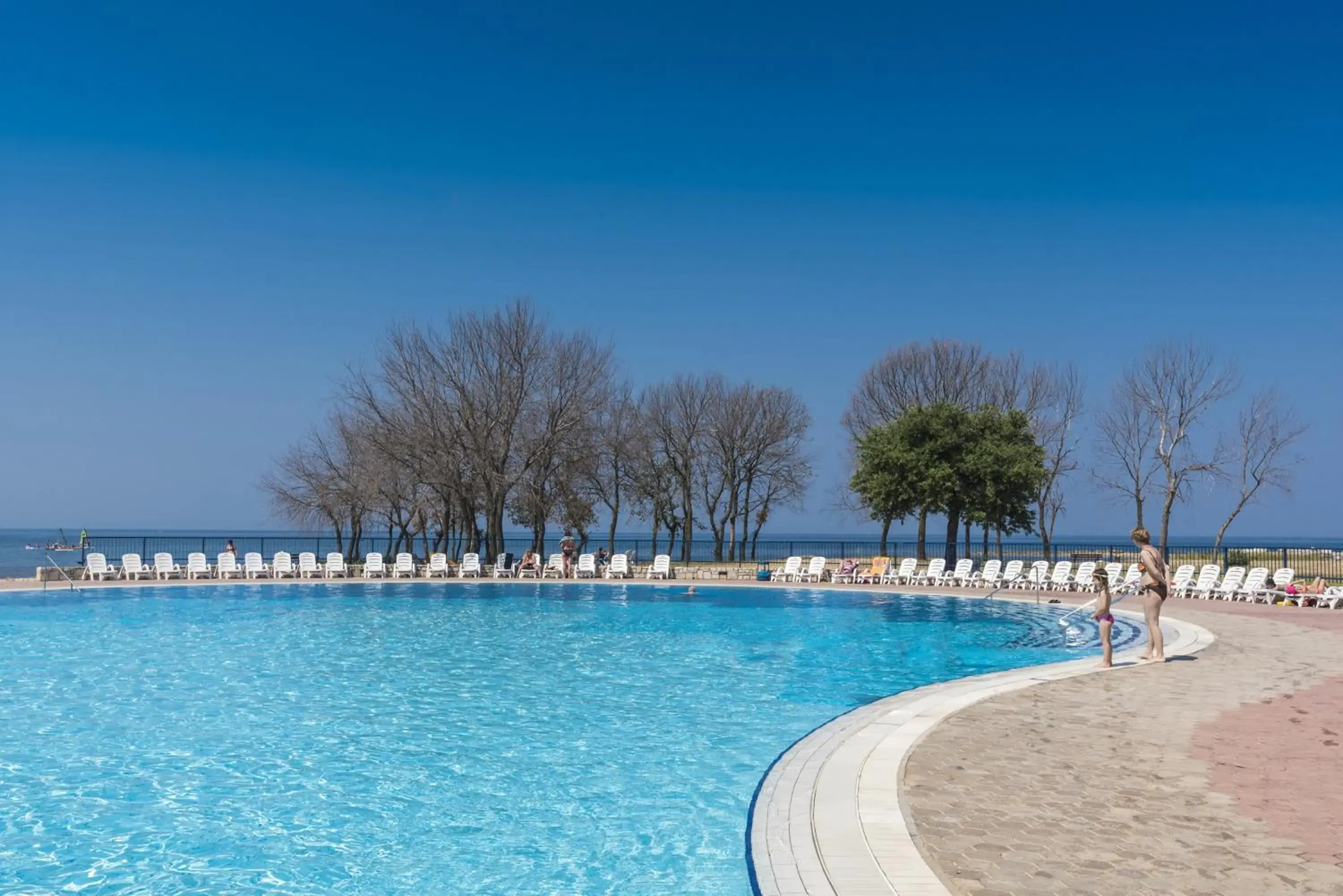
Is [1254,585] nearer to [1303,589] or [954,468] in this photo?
[1303,589]

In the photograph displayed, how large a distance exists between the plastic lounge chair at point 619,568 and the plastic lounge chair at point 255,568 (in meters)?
11.5

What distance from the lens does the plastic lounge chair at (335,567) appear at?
32219mm

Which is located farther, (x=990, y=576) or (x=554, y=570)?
(x=554, y=570)

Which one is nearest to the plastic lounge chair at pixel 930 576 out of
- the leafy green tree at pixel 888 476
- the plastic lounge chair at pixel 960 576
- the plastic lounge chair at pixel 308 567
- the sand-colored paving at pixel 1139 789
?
the plastic lounge chair at pixel 960 576

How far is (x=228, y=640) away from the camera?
16938mm

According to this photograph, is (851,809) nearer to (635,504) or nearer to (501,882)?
(501,882)

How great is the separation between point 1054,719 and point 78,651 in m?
15.0

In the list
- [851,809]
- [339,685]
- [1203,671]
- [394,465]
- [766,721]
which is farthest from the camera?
[394,465]

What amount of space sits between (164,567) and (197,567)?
1.00 metres

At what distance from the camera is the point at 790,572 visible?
108ft

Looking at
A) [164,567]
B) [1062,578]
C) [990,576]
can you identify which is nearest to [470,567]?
[164,567]

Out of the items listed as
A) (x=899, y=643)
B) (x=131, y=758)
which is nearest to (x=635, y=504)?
(x=899, y=643)

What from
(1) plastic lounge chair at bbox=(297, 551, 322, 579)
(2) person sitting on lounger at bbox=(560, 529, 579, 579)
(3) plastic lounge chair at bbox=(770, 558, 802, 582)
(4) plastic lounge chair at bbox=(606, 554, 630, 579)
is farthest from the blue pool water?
(4) plastic lounge chair at bbox=(606, 554, 630, 579)

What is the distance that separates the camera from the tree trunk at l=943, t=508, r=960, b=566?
3606cm
